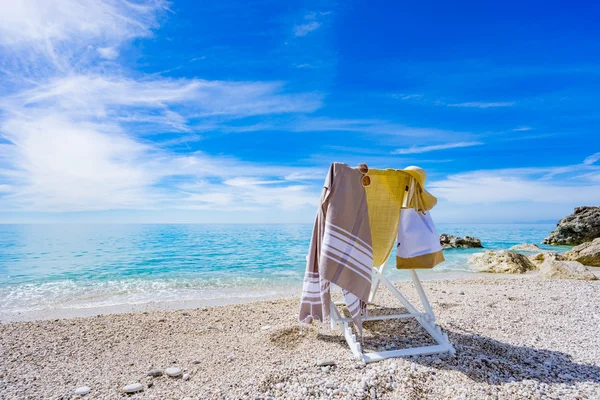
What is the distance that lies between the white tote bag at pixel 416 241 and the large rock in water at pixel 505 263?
8158 millimetres

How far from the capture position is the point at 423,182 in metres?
3.43

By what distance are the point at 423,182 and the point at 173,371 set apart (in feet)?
10.00

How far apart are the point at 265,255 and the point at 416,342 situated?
1085 cm

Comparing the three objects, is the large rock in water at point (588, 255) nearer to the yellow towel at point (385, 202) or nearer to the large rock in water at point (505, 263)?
the large rock in water at point (505, 263)

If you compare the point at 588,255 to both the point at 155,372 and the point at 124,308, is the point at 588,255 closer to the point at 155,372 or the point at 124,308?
the point at 155,372

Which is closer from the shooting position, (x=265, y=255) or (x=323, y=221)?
(x=323, y=221)

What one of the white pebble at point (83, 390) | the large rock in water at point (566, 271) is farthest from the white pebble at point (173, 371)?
the large rock in water at point (566, 271)

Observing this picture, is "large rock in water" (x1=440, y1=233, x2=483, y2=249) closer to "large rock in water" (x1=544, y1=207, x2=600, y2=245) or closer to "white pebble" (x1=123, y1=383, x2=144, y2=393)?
"large rock in water" (x1=544, y1=207, x2=600, y2=245)

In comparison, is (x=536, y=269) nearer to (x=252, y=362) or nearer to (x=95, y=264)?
(x=252, y=362)

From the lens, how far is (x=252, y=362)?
303 centimetres

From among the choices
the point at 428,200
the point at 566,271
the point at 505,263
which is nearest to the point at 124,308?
the point at 428,200

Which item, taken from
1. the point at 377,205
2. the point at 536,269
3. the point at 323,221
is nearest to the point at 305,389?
the point at 323,221

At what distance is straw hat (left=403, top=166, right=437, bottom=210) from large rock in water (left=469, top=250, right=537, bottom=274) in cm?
824

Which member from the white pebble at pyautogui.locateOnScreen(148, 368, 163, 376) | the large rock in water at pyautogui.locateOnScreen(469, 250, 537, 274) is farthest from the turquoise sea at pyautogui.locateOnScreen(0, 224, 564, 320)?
the white pebble at pyautogui.locateOnScreen(148, 368, 163, 376)
